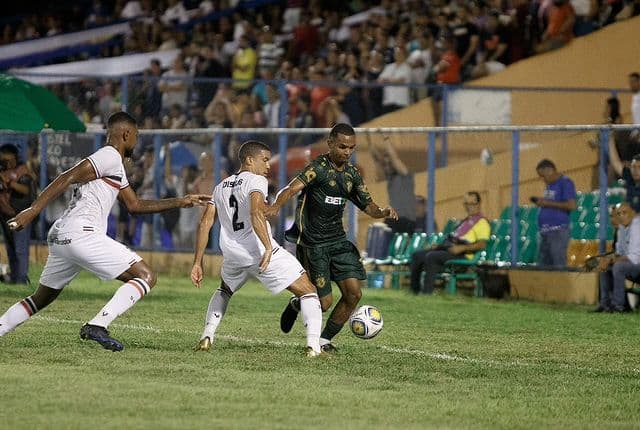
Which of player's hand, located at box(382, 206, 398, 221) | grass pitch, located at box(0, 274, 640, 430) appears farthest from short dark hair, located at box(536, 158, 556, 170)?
player's hand, located at box(382, 206, 398, 221)

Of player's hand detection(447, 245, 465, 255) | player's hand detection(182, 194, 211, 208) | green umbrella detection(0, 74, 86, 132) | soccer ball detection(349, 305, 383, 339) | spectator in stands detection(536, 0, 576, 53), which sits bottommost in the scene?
soccer ball detection(349, 305, 383, 339)

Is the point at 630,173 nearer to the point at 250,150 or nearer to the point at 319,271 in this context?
the point at 319,271

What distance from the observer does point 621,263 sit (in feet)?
56.6

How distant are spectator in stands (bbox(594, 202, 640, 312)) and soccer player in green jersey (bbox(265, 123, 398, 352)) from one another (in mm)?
5576

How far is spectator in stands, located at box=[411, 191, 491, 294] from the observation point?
19.9m

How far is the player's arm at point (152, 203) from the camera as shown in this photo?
11742 mm

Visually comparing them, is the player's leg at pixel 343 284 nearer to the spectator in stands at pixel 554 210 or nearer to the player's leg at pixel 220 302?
the player's leg at pixel 220 302

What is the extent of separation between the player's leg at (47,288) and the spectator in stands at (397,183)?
9795 mm

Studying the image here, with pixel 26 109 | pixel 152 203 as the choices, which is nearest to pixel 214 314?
pixel 152 203

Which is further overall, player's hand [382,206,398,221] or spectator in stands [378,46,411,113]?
spectator in stands [378,46,411,113]

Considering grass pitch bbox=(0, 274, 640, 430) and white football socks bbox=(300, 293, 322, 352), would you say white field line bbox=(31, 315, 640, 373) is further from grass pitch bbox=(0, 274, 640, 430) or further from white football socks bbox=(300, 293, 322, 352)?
white football socks bbox=(300, 293, 322, 352)

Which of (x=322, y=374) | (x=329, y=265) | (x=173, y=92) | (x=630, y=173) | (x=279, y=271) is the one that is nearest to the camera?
(x=322, y=374)

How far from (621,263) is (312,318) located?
20.9 ft

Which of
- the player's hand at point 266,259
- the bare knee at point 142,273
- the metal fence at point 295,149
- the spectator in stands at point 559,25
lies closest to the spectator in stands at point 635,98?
the metal fence at point 295,149
